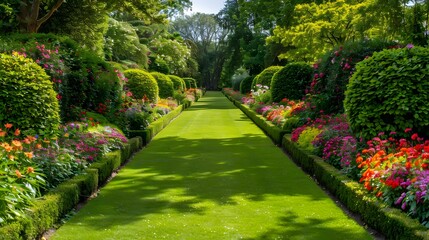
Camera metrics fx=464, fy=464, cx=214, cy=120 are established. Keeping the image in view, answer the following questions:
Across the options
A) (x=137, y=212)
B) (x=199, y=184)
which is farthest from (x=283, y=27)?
(x=137, y=212)

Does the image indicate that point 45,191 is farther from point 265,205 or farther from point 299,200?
point 299,200

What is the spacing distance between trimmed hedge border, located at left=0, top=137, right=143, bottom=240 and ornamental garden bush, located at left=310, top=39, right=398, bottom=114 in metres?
6.25

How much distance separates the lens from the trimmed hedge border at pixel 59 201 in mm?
4366

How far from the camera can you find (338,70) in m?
12.2

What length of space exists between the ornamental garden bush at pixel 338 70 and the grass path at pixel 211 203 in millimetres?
2205

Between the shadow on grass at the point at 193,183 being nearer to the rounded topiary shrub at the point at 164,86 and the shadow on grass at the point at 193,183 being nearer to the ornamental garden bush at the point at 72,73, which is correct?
the ornamental garden bush at the point at 72,73

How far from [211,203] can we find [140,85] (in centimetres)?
1468

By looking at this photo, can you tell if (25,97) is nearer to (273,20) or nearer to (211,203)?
(211,203)

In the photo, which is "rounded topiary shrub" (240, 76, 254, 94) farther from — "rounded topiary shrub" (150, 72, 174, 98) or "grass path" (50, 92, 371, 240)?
"grass path" (50, 92, 371, 240)

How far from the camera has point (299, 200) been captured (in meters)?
6.88

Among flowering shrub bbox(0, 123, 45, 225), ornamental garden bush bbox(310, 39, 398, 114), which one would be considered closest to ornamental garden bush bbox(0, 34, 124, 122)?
flowering shrub bbox(0, 123, 45, 225)

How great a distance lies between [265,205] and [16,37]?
7.84 metres

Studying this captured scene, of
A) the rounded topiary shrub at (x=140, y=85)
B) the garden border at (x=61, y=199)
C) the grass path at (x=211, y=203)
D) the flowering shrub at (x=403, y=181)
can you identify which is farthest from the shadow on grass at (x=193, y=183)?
the rounded topiary shrub at (x=140, y=85)

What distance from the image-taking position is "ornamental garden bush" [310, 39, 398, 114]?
1185cm
